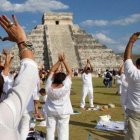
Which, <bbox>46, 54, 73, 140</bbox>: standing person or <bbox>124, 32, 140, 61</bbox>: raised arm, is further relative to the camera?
<bbox>46, 54, 73, 140</bbox>: standing person

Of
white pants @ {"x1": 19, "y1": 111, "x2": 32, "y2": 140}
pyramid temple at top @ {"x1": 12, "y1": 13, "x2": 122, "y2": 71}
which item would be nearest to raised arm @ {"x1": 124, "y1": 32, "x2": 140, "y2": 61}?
white pants @ {"x1": 19, "y1": 111, "x2": 32, "y2": 140}

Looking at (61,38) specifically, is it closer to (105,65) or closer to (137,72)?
(105,65)

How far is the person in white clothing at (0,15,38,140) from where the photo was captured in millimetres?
2180

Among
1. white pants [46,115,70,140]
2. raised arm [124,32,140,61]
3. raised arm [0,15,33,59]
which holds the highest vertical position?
raised arm [124,32,140,61]

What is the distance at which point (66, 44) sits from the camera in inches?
2638

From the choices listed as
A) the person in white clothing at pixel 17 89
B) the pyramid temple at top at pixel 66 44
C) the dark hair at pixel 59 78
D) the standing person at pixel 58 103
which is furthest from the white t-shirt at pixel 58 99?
the pyramid temple at top at pixel 66 44

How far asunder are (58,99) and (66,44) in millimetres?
59703

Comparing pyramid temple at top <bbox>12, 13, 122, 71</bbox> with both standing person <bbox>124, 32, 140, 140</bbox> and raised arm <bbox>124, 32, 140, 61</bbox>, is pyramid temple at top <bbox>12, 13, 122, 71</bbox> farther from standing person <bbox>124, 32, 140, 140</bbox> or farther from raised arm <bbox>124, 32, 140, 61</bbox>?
raised arm <bbox>124, 32, 140, 61</bbox>

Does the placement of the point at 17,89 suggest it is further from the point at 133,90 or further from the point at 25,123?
the point at 25,123

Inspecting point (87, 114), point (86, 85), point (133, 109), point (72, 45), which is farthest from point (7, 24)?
point (72, 45)

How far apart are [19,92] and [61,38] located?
65.9 meters

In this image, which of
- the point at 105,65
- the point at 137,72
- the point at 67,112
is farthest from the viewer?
the point at 105,65

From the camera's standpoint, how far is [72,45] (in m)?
67.8

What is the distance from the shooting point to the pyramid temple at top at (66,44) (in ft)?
216
